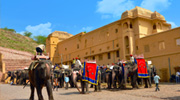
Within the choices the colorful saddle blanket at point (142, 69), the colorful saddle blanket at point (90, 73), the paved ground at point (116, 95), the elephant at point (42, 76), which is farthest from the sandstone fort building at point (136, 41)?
the elephant at point (42, 76)

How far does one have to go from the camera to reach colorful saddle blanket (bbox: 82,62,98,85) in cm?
1377

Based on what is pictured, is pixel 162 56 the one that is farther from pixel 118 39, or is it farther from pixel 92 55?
pixel 92 55

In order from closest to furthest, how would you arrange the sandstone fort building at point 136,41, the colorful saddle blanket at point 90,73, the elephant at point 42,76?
the elephant at point 42,76 < the colorful saddle blanket at point 90,73 < the sandstone fort building at point 136,41

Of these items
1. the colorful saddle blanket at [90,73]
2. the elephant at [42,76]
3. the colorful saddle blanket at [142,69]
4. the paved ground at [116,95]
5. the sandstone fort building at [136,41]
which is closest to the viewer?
the elephant at [42,76]

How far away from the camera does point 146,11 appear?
3509 centimetres

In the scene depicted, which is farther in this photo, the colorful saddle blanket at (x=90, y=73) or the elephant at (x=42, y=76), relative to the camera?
the colorful saddle blanket at (x=90, y=73)

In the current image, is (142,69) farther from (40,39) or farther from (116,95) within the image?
(40,39)

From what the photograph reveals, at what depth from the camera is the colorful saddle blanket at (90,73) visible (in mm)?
13773

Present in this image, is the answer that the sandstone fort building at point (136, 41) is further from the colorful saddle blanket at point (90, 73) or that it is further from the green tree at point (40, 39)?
the green tree at point (40, 39)

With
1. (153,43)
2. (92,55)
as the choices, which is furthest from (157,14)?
(92,55)

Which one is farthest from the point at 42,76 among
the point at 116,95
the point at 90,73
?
the point at 90,73

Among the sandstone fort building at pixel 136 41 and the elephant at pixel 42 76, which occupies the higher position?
the sandstone fort building at pixel 136 41

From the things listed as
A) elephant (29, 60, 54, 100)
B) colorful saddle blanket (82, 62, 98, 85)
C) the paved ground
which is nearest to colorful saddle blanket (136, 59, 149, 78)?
the paved ground

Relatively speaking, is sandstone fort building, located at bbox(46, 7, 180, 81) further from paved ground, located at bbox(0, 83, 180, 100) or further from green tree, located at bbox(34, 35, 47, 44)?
green tree, located at bbox(34, 35, 47, 44)
